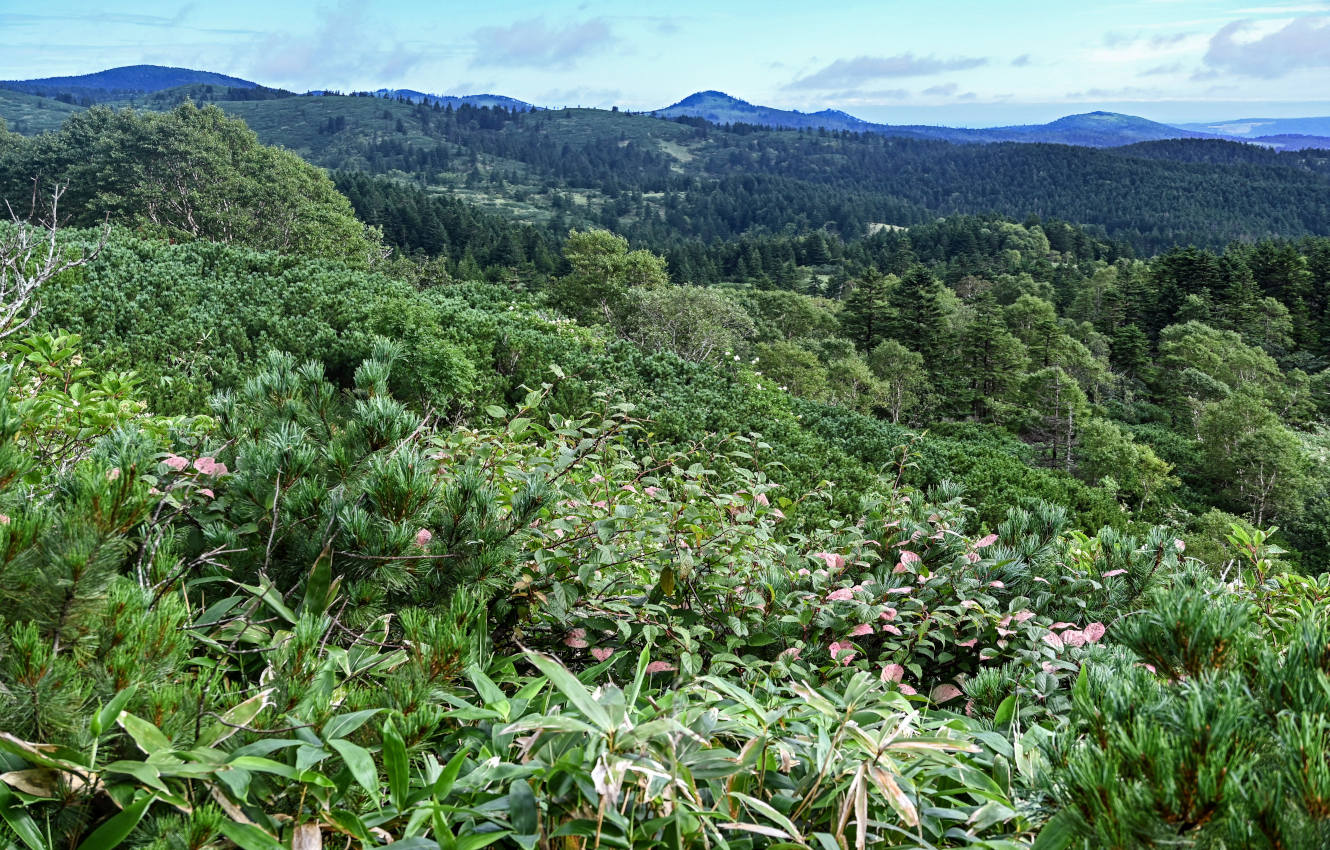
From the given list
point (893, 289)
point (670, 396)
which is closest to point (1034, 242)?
point (893, 289)

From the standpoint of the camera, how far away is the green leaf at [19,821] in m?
0.94

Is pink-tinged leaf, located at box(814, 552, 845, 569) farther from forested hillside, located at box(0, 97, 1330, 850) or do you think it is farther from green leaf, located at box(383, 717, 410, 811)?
green leaf, located at box(383, 717, 410, 811)

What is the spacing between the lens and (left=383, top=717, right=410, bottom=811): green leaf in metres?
1.06

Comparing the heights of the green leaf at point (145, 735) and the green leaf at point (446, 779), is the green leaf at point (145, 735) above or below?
above

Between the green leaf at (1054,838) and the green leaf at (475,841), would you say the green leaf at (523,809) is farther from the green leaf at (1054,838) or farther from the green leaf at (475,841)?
the green leaf at (1054,838)

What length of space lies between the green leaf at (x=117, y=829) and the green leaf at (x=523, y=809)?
1.43 ft

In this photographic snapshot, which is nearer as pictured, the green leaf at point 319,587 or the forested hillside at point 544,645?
the forested hillside at point 544,645

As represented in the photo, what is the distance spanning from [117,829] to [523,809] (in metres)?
0.49

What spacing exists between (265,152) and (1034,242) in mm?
76045

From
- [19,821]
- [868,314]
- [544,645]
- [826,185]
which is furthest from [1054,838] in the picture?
[826,185]

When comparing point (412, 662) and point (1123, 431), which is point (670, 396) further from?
point (1123, 431)

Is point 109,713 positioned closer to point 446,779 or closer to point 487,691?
point 446,779

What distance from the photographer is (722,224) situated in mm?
136875

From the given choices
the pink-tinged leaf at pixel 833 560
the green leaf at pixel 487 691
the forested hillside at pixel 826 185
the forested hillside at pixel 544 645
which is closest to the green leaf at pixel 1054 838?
the forested hillside at pixel 544 645
